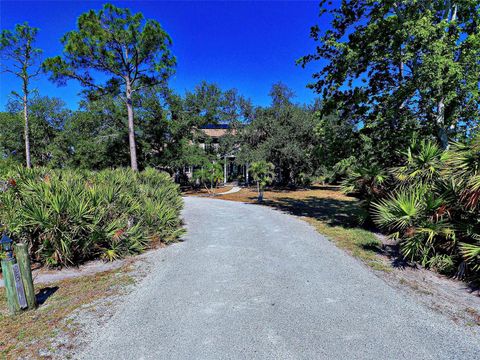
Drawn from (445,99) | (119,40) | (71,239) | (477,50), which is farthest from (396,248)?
(119,40)

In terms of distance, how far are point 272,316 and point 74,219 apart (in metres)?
4.46

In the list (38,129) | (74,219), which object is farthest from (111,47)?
(38,129)

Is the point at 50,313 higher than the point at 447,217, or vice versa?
the point at 447,217

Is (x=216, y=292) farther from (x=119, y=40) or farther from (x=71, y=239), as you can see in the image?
(x=119, y=40)

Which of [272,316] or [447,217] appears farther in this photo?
[447,217]

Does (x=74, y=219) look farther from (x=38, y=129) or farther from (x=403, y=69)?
(x=38, y=129)

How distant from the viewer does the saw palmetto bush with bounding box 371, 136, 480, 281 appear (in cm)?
474

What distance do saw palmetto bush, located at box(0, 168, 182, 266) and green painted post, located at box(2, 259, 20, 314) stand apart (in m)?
1.75

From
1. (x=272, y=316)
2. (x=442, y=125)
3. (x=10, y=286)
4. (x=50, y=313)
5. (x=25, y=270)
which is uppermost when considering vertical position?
(x=442, y=125)

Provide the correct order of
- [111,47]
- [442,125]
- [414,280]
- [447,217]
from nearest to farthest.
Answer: [414,280], [447,217], [442,125], [111,47]

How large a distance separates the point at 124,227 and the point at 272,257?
363 cm

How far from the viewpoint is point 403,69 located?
29.0ft

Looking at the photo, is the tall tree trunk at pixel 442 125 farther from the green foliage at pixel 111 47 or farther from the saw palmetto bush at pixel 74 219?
the green foliage at pixel 111 47

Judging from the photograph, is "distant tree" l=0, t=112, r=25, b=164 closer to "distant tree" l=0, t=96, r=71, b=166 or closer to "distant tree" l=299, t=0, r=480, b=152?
"distant tree" l=0, t=96, r=71, b=166
